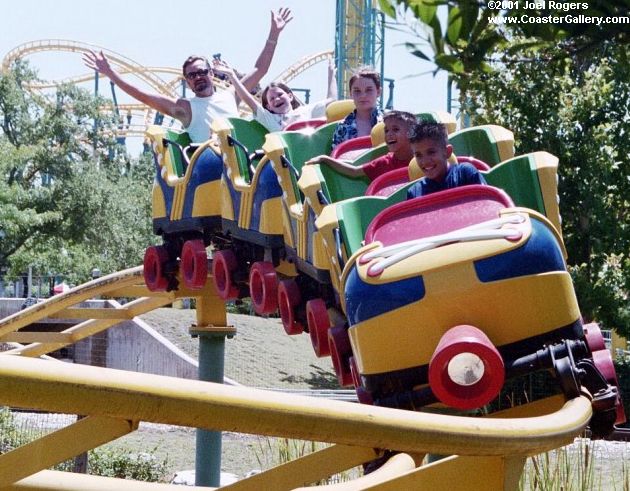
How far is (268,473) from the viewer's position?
7.21ft

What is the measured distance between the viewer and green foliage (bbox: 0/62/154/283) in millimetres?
21391

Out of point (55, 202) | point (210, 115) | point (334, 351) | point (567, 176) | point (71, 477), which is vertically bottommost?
point (71, 477)

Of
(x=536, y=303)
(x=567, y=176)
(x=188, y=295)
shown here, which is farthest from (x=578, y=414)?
(x=567, y=176)

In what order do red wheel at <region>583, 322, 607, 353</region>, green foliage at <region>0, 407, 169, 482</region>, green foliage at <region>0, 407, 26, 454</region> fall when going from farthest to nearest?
1. green foliage at <region>0, 407, 26, 454</region>
2. green foliage at <region>0, 407, 169, 482</region>
3. red wheel at <region>583, 322, 607, 353</region>

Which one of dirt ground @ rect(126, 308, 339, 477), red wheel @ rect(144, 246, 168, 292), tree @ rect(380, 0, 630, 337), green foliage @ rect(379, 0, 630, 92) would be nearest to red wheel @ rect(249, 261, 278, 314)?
red wheel @ rect(144, 246, 168, 292)

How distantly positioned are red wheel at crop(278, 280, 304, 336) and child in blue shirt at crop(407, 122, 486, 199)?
126 centimetres

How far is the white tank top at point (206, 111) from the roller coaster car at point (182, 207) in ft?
0.39

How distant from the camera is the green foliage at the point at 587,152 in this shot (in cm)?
1053

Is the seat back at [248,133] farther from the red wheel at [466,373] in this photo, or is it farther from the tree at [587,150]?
the tree at [587,150]

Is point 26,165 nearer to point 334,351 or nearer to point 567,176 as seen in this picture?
point 567,176

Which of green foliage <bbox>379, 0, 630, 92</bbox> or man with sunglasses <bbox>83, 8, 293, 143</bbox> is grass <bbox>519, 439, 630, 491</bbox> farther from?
man with sunglasses <bbox>83, 8, 293, 143</bbox>

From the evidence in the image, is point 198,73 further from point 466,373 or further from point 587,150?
point 587,150

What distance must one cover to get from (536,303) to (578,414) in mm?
527

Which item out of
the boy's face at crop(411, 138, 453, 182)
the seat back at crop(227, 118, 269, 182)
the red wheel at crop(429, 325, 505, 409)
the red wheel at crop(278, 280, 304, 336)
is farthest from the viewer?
the seat back at crop(227, 118, 269, 182)
